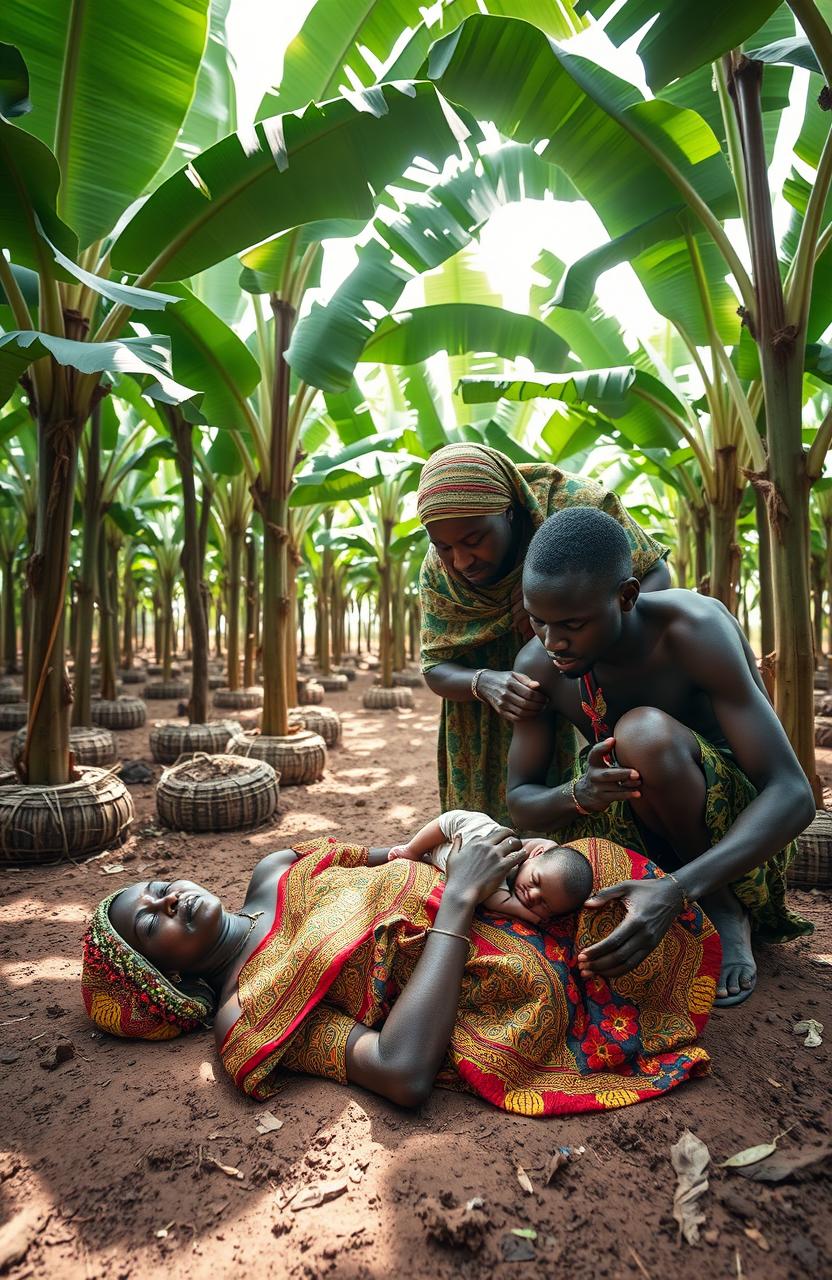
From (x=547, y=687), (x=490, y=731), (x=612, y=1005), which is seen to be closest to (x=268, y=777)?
(x=490, y=731)

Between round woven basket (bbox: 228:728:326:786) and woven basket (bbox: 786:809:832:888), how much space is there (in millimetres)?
Result: 3045

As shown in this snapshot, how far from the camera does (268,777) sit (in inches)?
160

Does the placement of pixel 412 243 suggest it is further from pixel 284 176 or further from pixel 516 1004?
pixel 516 1004

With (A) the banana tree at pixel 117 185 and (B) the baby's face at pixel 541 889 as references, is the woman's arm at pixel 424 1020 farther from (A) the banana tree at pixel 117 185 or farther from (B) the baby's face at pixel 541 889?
(A) the banana tree at pixel 117 185

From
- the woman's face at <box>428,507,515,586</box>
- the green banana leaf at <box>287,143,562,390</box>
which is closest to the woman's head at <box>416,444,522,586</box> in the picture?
the woman's face at <box>428,507,515,586</box>

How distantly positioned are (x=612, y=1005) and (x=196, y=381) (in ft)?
12.8

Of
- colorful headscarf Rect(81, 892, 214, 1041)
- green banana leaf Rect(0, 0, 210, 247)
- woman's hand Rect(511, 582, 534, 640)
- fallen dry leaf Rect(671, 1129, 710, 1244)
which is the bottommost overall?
fallen dry leaf Rect(671, 1129, 710, 1244)

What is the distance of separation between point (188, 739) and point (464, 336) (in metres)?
3.48

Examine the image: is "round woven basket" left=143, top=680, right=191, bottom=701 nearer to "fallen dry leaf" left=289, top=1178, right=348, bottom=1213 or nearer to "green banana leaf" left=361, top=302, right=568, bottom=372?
"green banana leaf" left=361, top=302, right=568, bottom=372

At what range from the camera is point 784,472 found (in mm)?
2709

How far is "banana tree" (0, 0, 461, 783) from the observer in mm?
2607

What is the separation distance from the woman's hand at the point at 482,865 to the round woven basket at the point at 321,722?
4.38 m

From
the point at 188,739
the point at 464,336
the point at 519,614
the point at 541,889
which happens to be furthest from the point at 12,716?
the point at 541,889

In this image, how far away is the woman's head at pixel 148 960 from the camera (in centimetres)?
184
